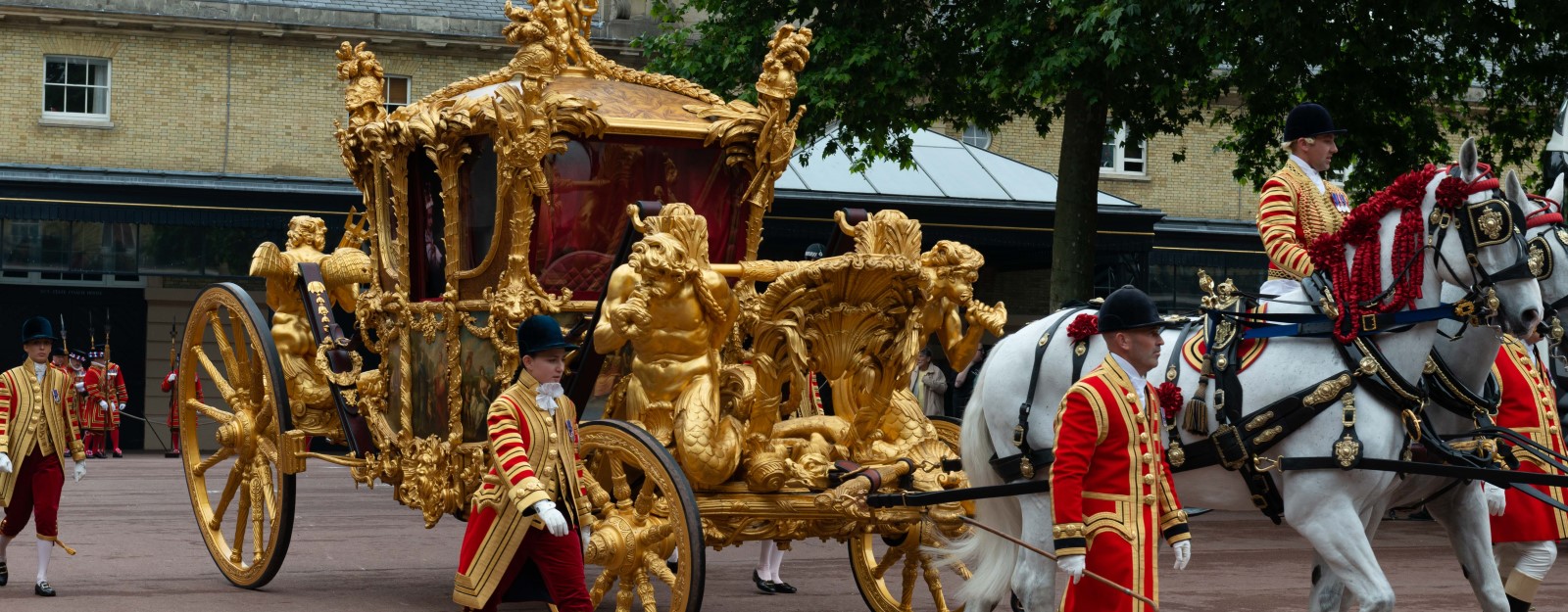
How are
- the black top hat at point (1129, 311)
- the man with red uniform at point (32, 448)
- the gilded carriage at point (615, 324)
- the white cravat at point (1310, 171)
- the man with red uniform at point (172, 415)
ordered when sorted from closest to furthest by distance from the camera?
the black top hat at point (1129, 311)
the gilded carriage at point (615, 324)
the white cravat at point (1310, 171)
the man with red uniform at point (32, 448)
the man with red uniform at point (172, 415)

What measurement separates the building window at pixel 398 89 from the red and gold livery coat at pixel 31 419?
15027mm

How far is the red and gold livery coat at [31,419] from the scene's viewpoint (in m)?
9.86

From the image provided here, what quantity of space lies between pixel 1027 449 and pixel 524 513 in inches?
83.8

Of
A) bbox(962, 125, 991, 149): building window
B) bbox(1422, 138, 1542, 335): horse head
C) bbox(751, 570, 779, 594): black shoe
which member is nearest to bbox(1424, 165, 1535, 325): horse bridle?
bbox(1422, 138, 1542, 335): horse head

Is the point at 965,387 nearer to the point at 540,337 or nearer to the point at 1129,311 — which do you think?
the point at 540,337

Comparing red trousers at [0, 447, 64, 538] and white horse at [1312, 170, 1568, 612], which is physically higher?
white horse at [1312, 170, 1568, 612]

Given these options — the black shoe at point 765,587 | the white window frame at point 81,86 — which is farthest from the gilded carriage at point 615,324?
the white window frame at point 81,86

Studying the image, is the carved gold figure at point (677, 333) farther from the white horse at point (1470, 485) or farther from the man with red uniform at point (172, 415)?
the man with red uniform at point (172, 415)

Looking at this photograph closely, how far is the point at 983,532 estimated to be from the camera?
741 cm

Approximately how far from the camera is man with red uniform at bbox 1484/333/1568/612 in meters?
7.74

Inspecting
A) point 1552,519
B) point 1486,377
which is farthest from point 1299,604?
point 1486,377

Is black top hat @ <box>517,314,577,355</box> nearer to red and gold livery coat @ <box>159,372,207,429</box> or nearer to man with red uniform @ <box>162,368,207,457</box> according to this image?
red and gold livery coat @ <box>159,372,207,429</box>

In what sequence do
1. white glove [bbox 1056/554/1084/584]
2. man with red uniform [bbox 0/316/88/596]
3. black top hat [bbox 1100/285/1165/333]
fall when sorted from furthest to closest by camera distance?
man with red uniform [bbox 0/316/88/596] → black top hat [bbox 1100/285/1165/333] → white glove [bbox 1056/554/1084/584]

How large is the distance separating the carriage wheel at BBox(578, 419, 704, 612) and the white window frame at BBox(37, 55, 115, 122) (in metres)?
18.4
